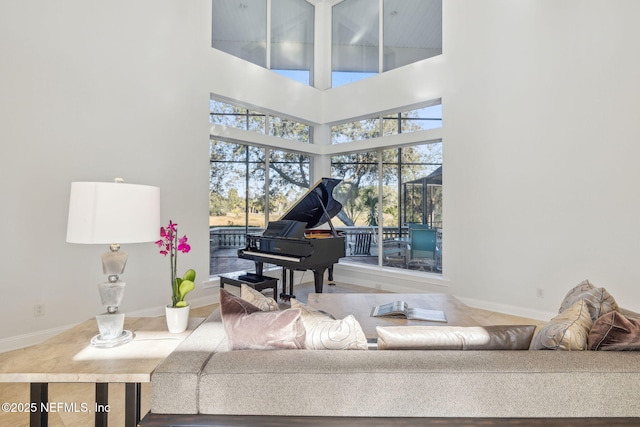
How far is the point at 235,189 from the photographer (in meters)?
5.18

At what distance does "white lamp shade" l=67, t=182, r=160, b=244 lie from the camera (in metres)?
1.51

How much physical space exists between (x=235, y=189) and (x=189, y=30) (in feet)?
7.48

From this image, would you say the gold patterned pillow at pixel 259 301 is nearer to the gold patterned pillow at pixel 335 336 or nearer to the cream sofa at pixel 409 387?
the gold patterned pillow at pixel 335 336

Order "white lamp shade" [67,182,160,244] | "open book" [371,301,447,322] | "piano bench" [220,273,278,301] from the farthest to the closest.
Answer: "piano bench" [220,273,278,301]
"open book" [371,301,447,322]
"white lamp shade" [67,182,160,244]

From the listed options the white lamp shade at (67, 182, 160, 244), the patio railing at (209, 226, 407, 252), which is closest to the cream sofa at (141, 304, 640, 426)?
the white lamp shade at (67, 182, 160, 244)

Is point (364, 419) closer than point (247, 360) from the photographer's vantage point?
Yes

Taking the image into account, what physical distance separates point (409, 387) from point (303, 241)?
3.20 m

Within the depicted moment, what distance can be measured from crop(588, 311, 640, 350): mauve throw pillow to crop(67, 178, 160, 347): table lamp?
6.69ft

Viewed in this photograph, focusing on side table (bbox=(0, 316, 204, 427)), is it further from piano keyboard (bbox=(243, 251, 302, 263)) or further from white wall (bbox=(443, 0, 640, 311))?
white wall (bbox=(443, 0, 640, 311))

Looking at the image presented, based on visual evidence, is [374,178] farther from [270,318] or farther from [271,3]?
[270,318]

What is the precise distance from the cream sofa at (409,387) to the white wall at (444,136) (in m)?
3.19

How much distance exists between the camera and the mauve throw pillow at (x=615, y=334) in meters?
1.24

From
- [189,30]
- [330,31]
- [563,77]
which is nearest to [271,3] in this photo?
[330,31]

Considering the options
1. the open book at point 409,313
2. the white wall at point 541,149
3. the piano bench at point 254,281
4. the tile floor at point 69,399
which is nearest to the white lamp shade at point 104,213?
the tile floor at point 69,399
